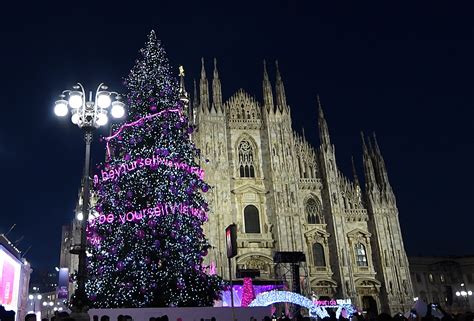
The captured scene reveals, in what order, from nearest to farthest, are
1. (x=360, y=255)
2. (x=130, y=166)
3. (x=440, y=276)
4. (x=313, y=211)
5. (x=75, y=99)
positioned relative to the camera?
1. (x=75, y=99)
2. (x=130, y=166)
3. (x=360, y=255)
4. (x=313, y=211)
5. (x=440, y=276)

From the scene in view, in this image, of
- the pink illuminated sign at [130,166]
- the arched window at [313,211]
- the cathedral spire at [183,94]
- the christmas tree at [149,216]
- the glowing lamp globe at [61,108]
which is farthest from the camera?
the arched window at [313,211]

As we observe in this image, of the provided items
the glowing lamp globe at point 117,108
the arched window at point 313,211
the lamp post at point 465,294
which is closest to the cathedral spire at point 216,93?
the arched window at point 313,211

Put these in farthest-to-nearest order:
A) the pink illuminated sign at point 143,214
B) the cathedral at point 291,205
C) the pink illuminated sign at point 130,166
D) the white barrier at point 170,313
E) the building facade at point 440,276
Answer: the building facade at point 440,276 < the cathedral at point 291,205 < the pink illuminated sign at point 130,166 < the pink illuminated sign at point 143,214 < the white barrier at point 170,313

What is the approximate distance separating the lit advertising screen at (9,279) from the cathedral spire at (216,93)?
20864 millimetres

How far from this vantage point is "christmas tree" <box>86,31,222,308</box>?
16047 millimetres

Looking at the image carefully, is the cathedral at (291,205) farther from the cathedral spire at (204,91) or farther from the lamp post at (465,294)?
the lamp post at (465,294)

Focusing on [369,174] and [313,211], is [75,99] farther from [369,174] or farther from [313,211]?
[369,174]

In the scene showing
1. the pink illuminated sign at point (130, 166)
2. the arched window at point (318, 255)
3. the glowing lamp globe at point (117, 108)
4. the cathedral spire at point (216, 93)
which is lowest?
the arched window at point (318, 255)

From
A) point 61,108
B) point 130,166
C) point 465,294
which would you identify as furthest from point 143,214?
point 465,294

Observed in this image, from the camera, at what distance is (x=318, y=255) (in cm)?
3712

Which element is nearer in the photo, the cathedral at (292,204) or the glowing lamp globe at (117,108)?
the glowing lamp globe at (117,108)

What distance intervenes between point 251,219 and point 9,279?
2067 centimetres

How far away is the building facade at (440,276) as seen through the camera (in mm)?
52875

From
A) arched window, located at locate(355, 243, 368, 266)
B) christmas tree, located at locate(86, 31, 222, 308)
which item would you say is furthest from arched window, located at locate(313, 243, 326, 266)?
christmas tree, located at locate(86, 31, 222, 308)
